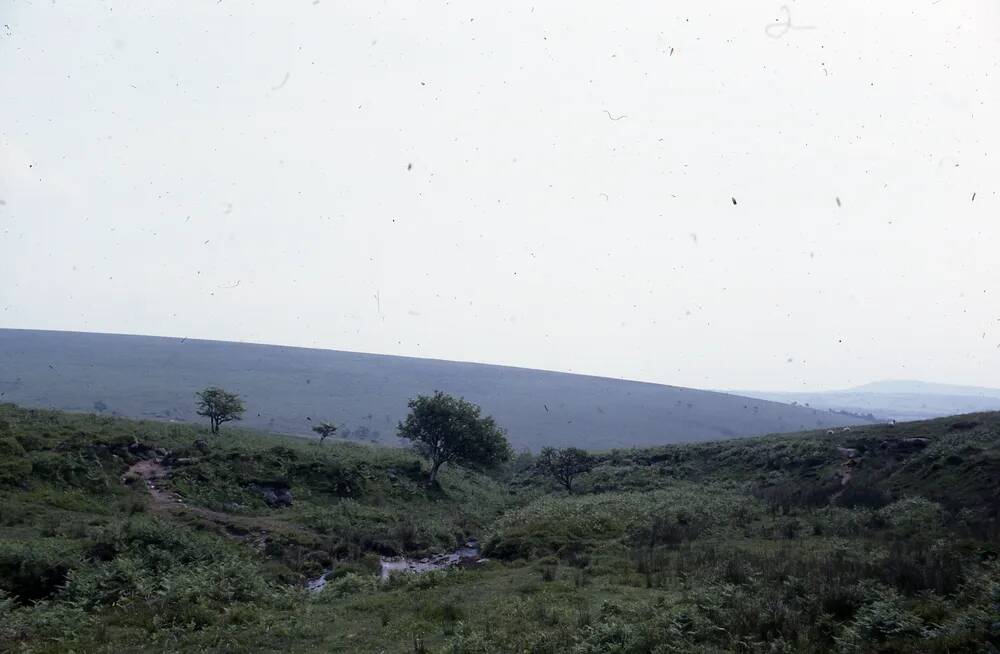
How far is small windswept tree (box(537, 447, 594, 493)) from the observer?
58438 millimetres

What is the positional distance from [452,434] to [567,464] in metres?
12.1

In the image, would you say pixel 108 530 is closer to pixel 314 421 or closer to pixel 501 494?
pixel 501 494

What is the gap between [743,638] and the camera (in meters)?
12.6

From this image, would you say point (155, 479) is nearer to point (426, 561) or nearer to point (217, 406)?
point (426, 561)

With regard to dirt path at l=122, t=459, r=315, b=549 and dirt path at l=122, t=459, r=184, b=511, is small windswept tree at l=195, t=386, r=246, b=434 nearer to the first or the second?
dirt path at l=122, t=459, r=184, b=511

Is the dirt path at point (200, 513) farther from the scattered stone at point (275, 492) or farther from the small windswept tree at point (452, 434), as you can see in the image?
the small windswept tree at point (452, 434)

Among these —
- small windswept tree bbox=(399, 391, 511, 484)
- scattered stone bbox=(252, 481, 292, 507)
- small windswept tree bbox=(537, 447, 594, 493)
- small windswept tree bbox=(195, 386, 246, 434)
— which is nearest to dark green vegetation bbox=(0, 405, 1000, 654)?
scattered stone bbox=(252, 481, 292, 507)

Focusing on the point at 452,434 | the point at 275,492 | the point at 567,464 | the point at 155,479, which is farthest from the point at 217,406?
the point at 567,464

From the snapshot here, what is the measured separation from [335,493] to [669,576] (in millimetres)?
28357

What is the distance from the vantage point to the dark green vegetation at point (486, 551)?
13.8 metres

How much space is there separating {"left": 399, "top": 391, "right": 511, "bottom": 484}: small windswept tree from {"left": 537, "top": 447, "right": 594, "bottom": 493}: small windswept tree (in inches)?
267

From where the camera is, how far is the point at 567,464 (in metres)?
58.2

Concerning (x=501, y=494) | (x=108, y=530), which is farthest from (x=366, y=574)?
(x=501, y=494)

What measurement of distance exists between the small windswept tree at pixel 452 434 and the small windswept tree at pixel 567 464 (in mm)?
6770
